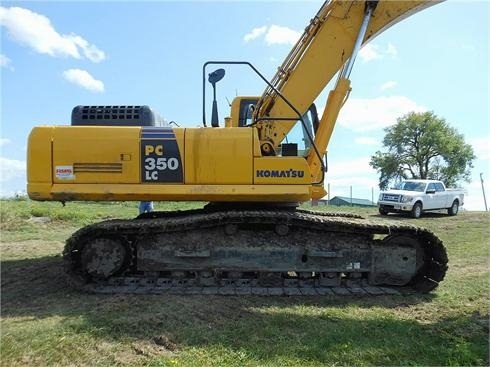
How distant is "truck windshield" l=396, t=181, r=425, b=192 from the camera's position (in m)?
21.5

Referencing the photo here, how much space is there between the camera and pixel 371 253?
22.1 ft

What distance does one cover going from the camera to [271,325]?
4941 mm

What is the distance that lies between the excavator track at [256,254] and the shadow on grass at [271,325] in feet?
1.61

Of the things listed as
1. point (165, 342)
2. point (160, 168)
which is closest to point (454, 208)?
point (160, 168)

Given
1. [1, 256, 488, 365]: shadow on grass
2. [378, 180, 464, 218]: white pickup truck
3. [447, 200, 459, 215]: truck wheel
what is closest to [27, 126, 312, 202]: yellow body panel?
[1, 256, 488, 365]: shadow on grass

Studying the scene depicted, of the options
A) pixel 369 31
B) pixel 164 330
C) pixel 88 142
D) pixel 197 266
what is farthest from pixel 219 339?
pixel 369 31

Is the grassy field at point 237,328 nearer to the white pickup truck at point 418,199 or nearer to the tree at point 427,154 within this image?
the white pickup truck at point 418,199

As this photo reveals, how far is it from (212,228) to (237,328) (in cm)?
208

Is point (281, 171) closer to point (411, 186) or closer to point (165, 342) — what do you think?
point (165, 342)

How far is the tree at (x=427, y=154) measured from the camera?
49.8 meters

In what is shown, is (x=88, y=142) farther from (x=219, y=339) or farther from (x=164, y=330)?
(x=219, y=339)

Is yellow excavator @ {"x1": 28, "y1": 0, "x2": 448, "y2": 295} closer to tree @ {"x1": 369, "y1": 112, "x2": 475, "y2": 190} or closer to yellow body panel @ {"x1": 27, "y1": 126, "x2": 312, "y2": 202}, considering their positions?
yellow body panel @ {"x1": 27, "y1": 126, "x2": 312, "y2": 202}

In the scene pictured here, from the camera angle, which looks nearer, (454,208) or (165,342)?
(165,342)

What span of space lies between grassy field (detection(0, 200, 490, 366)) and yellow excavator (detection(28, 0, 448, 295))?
0.51 metres
